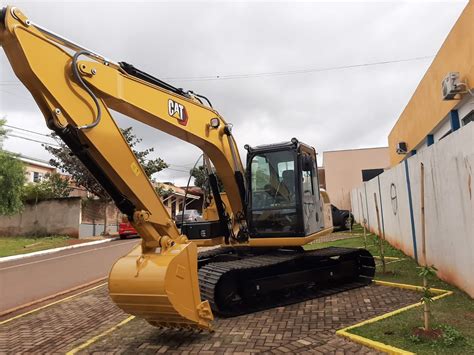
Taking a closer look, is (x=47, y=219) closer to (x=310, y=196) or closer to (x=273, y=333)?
(x=310, y=196)

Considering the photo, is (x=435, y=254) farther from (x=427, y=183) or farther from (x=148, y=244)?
(x=148, y=244)

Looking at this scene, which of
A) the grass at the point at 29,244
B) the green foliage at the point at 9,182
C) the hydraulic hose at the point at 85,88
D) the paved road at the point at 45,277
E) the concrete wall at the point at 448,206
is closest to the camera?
the hydraulic hose at the point at 85,88

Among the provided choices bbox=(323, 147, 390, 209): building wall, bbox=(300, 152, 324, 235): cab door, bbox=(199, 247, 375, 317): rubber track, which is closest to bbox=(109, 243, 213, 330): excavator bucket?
bbox=(199, 247, 375, 317): rubber track

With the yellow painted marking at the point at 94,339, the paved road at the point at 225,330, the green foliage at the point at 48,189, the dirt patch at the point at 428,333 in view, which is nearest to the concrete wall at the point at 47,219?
the green foliage at the point at 48,189

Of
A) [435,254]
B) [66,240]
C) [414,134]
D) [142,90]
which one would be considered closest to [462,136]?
[435,254]

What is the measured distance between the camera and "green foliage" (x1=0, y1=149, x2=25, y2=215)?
877 inches

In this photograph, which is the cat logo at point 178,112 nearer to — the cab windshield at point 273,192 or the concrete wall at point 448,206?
the cab windshield at point 273,192

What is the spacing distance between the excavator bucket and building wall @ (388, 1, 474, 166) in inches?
326

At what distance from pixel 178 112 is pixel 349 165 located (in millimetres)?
34110

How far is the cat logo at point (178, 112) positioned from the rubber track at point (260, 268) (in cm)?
233

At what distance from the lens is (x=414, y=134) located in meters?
16.0

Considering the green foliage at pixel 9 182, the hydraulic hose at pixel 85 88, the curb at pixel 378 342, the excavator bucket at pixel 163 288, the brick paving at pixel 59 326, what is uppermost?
the green foliage at pixel 9 182

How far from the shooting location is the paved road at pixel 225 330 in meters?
4.84

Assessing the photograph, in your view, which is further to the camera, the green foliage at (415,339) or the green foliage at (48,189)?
the green foliage at (48,189)
